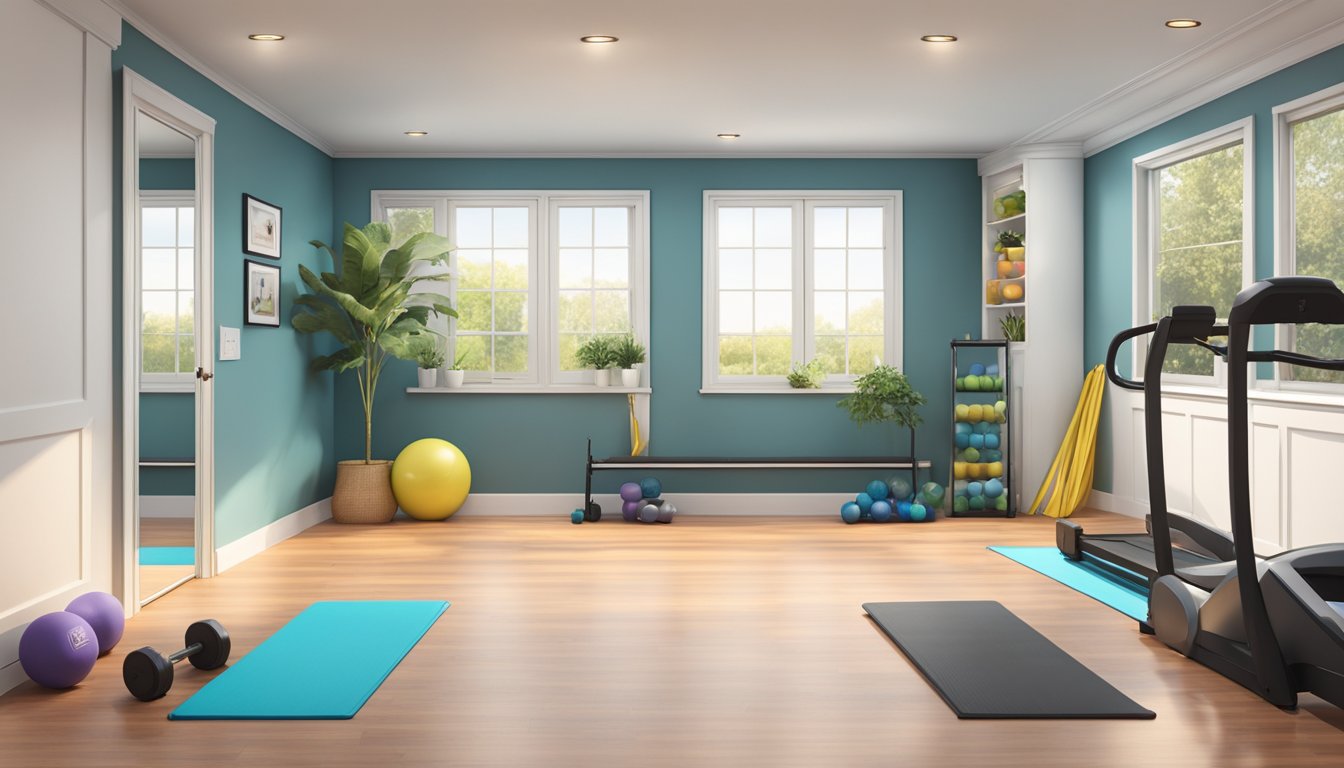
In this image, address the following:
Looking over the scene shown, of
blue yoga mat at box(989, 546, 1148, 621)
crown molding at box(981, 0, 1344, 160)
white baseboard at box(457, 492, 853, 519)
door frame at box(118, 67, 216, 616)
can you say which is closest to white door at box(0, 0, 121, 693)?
door frame at box(118, 67, 216, 616)

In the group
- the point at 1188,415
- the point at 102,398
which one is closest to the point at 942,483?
the point at 1188,415

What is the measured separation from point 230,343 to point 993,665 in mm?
4305

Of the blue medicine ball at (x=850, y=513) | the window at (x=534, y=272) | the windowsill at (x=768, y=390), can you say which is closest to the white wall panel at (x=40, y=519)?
the window at (x=534, y=272)

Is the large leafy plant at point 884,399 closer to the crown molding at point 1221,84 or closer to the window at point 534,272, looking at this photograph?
the window at point 534,272

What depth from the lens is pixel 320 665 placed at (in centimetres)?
378

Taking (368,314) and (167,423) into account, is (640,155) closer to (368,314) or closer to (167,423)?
(368,314)

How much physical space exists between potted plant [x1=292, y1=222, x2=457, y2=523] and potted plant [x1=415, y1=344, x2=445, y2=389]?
20 cm

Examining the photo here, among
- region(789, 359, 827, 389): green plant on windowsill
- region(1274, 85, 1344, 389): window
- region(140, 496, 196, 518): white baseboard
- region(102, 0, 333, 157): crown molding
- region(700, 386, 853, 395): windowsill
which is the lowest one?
region(140, 496, 196, 518): white baseboard

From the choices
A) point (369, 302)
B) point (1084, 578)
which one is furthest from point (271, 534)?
point (1084, 578)

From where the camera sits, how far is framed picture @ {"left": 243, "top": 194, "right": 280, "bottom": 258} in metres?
6.04

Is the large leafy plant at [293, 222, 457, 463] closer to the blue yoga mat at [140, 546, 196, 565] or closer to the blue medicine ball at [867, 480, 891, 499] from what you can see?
the blue yoga mat at [140, 546, 196, 565]

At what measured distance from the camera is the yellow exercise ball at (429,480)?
7250mm

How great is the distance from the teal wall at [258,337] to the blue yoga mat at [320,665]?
1.47 meters

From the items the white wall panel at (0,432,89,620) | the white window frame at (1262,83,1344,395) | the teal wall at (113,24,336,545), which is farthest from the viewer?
the teal wall at (113,24,336,545)
